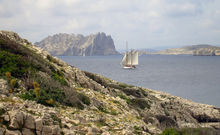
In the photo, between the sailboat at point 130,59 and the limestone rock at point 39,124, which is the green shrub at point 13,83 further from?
the sailboat at point 130,59

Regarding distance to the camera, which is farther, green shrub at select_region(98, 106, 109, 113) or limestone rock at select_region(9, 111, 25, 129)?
green shrub at select_region(98, 106, 109, 113)

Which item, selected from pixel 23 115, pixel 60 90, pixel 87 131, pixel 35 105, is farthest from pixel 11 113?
pixel 60 90

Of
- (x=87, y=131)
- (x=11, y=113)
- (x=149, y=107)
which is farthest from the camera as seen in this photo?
(x=149, y=107)

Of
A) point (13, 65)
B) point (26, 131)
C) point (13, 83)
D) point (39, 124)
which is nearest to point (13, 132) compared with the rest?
point (26, 131)

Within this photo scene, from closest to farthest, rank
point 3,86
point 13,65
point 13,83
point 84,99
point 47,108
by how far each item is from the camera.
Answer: point 47,108
point 3,86
point 13,83
point 13,65
point 84,99

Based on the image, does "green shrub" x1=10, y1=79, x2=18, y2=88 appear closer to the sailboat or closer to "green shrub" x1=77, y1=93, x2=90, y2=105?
"green shrub" x1=77, y1=93, x2=90, y2=105

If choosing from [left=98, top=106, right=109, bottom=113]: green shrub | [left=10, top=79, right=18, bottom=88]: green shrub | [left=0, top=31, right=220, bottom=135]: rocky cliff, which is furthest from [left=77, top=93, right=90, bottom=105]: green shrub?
[left=10, top=79, right=18, bottom=88]: green shrub

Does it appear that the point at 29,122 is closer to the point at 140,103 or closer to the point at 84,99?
the point at 84,99

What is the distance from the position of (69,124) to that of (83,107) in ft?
12.1

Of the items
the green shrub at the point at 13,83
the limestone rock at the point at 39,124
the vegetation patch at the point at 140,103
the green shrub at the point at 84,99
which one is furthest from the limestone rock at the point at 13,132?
the vegetation patch at the point at 140,103

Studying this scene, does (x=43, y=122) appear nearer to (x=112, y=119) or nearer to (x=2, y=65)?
(x=112, y=119)

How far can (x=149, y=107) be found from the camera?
24.9 meters

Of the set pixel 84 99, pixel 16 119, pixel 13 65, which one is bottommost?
pixel 84 99

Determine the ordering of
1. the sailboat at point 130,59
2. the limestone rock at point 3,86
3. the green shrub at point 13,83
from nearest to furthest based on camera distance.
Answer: the limestone rock at point 3,86 → the green shrub at point 13,83 → the sailboat at point 130,59
